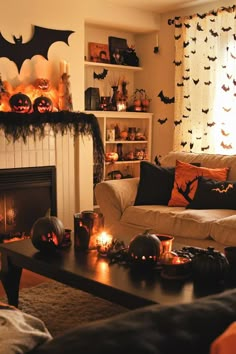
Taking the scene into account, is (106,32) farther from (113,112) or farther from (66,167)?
(66,167)

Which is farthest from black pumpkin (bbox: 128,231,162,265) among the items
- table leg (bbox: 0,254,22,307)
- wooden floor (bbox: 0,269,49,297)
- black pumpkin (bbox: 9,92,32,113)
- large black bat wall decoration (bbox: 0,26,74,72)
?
large black bat wall decoration (bbox: 0,26,74,72)

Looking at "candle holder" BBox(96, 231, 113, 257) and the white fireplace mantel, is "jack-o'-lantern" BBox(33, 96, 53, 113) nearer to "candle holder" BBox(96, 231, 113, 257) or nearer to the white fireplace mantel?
the white fireplace mantel

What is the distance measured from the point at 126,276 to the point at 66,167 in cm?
262

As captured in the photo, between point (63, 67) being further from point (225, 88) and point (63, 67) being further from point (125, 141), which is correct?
point (225, 88)

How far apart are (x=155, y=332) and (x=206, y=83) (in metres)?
4.55

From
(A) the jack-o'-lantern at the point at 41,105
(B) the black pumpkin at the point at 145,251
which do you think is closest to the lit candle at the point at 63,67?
(A) the jack-o'-lantern at the point at 41,105

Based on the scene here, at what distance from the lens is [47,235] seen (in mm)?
2510

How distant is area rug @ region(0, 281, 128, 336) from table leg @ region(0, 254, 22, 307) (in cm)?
12

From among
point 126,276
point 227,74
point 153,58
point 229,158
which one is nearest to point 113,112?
point 153,58

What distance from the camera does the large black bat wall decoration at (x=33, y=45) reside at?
4.20 metres

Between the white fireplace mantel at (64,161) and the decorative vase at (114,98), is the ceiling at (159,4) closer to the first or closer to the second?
the decorative vase at (114,98)

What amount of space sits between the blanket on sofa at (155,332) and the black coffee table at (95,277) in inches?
40.9

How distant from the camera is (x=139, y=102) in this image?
5.64 m

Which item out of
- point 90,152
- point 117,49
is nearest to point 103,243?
point 90,152
